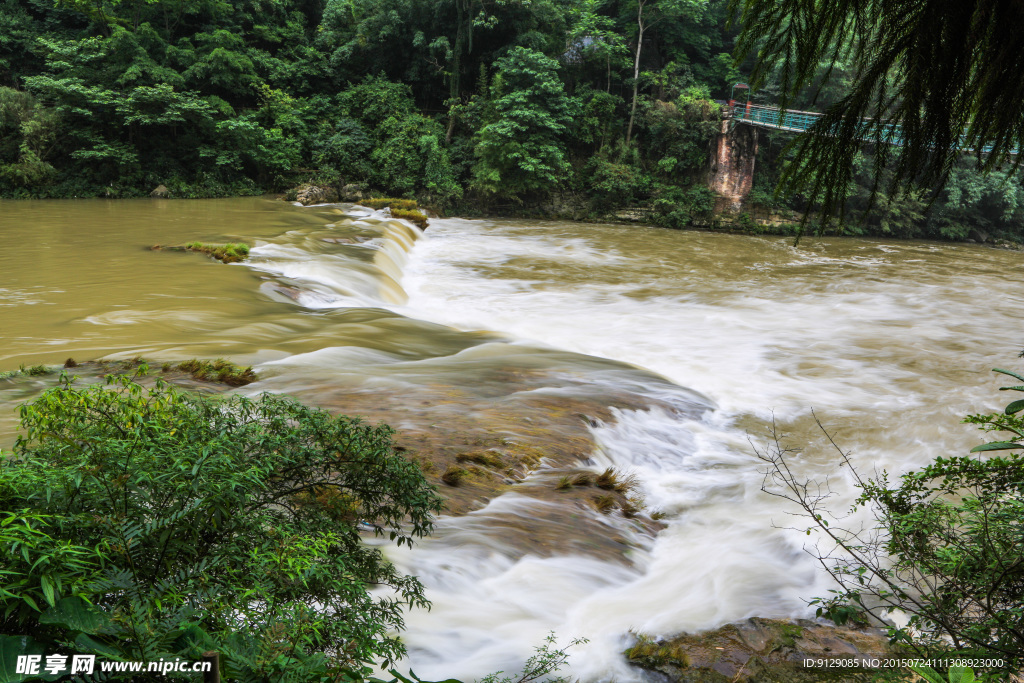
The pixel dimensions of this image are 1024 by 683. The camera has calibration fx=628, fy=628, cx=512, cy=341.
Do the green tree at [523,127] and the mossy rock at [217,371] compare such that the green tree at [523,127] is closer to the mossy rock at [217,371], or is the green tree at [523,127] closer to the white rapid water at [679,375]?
the white rapid water at [679,375]

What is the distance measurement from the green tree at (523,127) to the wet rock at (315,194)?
535 centimetres

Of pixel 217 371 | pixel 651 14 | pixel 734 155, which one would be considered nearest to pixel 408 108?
pixel 651 14

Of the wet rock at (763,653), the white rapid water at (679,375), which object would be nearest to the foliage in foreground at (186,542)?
the white rapid water at (679,375)

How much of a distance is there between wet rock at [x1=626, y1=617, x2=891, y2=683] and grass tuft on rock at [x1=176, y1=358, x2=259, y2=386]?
3.95 metres

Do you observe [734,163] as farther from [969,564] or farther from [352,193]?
[969,564]

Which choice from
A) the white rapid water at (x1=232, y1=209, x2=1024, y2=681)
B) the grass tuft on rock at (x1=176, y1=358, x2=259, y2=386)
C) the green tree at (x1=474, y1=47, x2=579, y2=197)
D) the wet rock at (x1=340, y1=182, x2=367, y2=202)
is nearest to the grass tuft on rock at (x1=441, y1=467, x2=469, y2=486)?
the white rapid water at (x1=232, y1=209, x2=1024, y2=681)

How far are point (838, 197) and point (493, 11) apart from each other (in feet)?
81.4

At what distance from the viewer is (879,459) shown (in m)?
5.65

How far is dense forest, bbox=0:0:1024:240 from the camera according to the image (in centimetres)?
2191

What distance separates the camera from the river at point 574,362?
11.6 feet

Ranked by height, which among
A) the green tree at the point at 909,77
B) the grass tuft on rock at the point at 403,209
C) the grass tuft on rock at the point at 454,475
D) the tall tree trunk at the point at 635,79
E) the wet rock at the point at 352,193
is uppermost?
the tall tree trunk at the point at 635,79

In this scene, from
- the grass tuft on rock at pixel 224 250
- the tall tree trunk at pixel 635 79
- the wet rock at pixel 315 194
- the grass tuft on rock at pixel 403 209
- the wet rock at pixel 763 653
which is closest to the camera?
the wet rock at pixel 763 653

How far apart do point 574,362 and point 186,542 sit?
586 centimetres

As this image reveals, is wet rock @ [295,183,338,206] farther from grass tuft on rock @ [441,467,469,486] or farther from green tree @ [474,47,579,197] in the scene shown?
grass tuft on rock @ [441,467,469,486]
